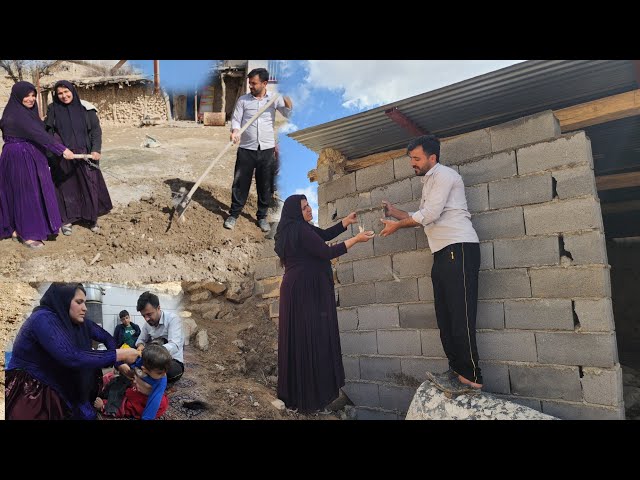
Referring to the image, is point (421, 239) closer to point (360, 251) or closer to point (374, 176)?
point (360, 251)

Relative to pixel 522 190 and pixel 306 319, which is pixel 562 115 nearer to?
pixel 522 190

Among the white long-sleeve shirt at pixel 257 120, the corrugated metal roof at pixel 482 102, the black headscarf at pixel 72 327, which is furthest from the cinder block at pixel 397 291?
the black headscarf at pixel 72 327

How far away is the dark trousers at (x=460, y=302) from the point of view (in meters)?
2.54

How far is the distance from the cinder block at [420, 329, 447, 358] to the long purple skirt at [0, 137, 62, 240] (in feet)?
7.22

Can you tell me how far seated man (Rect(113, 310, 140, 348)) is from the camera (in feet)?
8.99

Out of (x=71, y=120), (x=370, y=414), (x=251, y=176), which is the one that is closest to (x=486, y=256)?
(x=370, y=414)

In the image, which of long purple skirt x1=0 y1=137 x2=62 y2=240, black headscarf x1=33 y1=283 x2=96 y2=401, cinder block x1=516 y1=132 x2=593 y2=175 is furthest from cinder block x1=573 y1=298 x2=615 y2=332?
long purple skirt x1=0 y1=137 x2=62 y2=240

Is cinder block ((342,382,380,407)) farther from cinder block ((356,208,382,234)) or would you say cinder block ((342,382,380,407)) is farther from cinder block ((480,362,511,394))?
cinder block ((356,208,382,234))

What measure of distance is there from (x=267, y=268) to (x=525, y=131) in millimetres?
1730

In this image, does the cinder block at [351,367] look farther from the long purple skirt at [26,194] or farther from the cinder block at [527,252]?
the long purple skirt at [26,194]

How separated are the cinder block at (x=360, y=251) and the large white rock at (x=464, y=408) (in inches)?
36.2

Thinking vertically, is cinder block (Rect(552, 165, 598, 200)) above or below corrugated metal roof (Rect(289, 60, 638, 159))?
below
